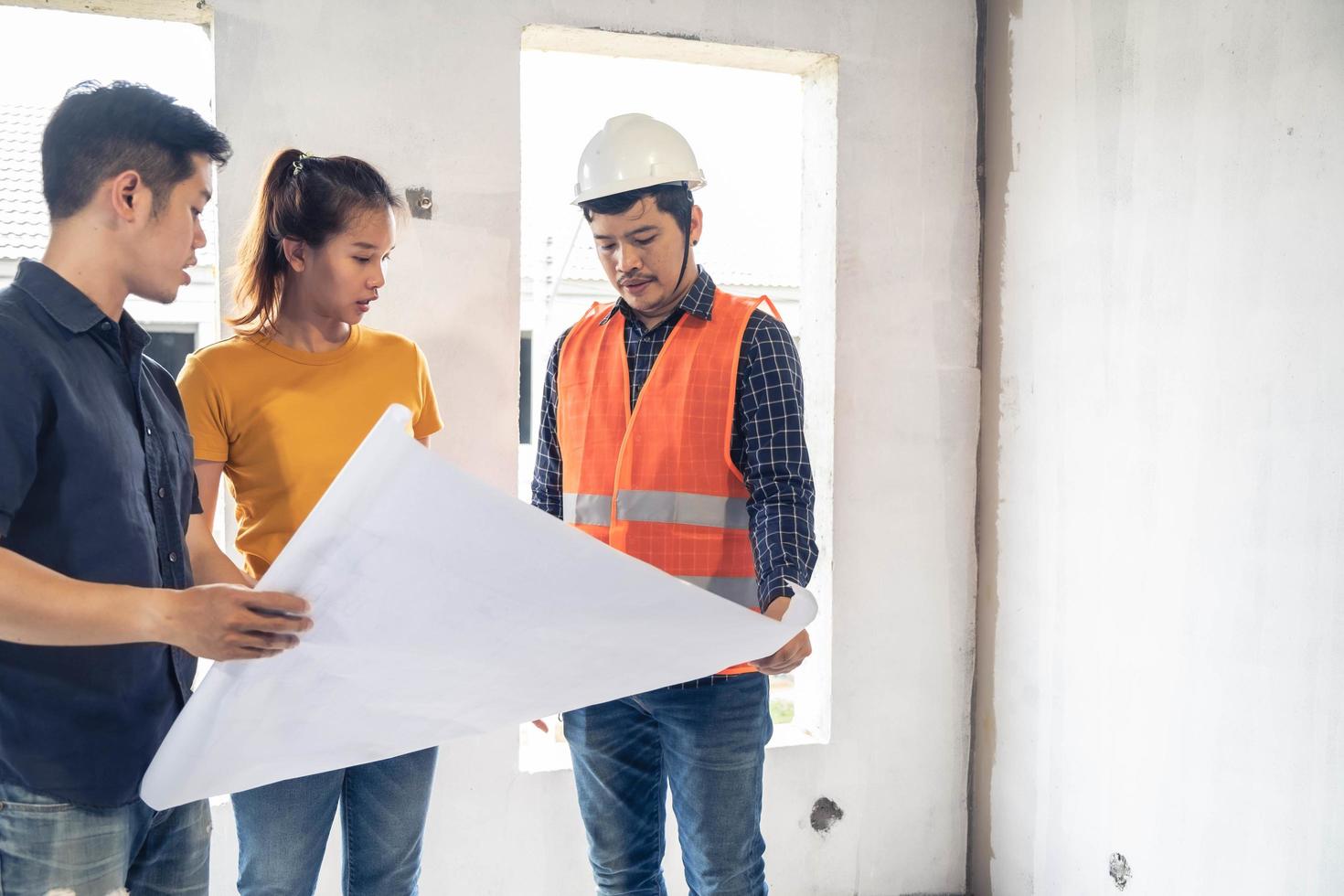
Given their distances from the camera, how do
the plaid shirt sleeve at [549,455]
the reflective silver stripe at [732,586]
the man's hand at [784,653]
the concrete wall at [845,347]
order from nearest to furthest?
the man's hand at [784,653] < the reflective silver stripe at [732,586] < the plaid shirt sleeve at [549,455] < the concrete wall at [845,347]

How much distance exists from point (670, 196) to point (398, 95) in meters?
0.85

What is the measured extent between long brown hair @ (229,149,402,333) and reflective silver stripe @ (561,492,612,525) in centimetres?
59

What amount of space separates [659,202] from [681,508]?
528 millimetres

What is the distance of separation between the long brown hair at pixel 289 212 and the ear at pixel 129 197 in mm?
473

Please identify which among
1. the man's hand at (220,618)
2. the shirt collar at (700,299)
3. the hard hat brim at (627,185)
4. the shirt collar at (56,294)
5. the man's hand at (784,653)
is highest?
the hard hat brim at (627,185)

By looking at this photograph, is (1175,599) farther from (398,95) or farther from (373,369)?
(398,95)

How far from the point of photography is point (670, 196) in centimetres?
171

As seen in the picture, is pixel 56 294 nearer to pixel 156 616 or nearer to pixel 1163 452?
pixel 156 616

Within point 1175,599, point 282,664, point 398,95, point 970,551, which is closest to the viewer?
point 282,664

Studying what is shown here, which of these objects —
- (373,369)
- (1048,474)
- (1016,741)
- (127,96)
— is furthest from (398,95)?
(1016,741)

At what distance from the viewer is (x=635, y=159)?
171 cm

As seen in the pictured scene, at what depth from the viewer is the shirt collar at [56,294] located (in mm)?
1078

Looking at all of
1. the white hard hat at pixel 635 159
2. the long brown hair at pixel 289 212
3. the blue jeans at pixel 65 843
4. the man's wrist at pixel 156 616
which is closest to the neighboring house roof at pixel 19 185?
the long brown hair at pixel 289 212

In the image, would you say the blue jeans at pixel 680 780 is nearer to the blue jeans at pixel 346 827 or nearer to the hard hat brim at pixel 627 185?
the blue jeans at pixel 346 827
